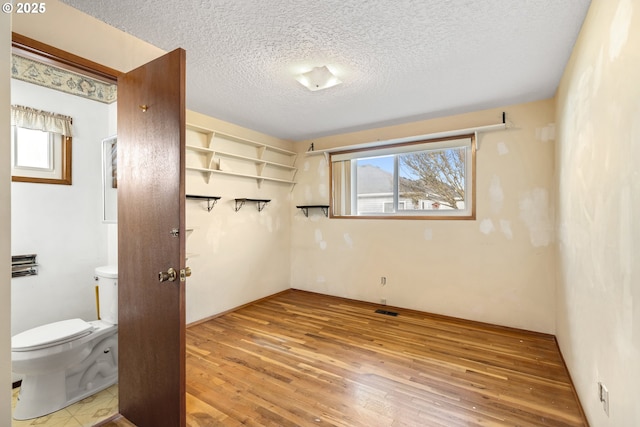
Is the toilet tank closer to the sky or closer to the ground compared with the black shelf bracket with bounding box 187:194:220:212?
closer to the ground

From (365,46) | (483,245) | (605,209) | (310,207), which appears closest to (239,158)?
(310,207)

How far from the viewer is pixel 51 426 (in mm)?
1830

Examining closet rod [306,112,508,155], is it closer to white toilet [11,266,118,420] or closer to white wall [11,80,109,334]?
white wall [11,80,109,334]

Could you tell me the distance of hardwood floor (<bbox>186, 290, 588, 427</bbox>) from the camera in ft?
5.81

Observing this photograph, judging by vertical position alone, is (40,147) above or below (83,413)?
above

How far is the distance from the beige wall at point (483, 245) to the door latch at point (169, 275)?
2821 mm

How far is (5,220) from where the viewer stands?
42.5 inches

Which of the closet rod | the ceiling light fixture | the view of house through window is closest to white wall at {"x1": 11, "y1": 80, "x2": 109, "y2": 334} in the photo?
the view of house through window

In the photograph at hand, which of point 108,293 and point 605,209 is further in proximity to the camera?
point 108,293

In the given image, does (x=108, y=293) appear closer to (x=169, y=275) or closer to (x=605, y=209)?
(x=169, y=275)

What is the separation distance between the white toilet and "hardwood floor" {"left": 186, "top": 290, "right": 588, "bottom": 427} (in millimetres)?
645

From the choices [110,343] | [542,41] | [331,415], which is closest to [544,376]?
[331,415]

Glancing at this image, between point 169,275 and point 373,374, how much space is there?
5.49ft

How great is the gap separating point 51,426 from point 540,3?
382 cm
